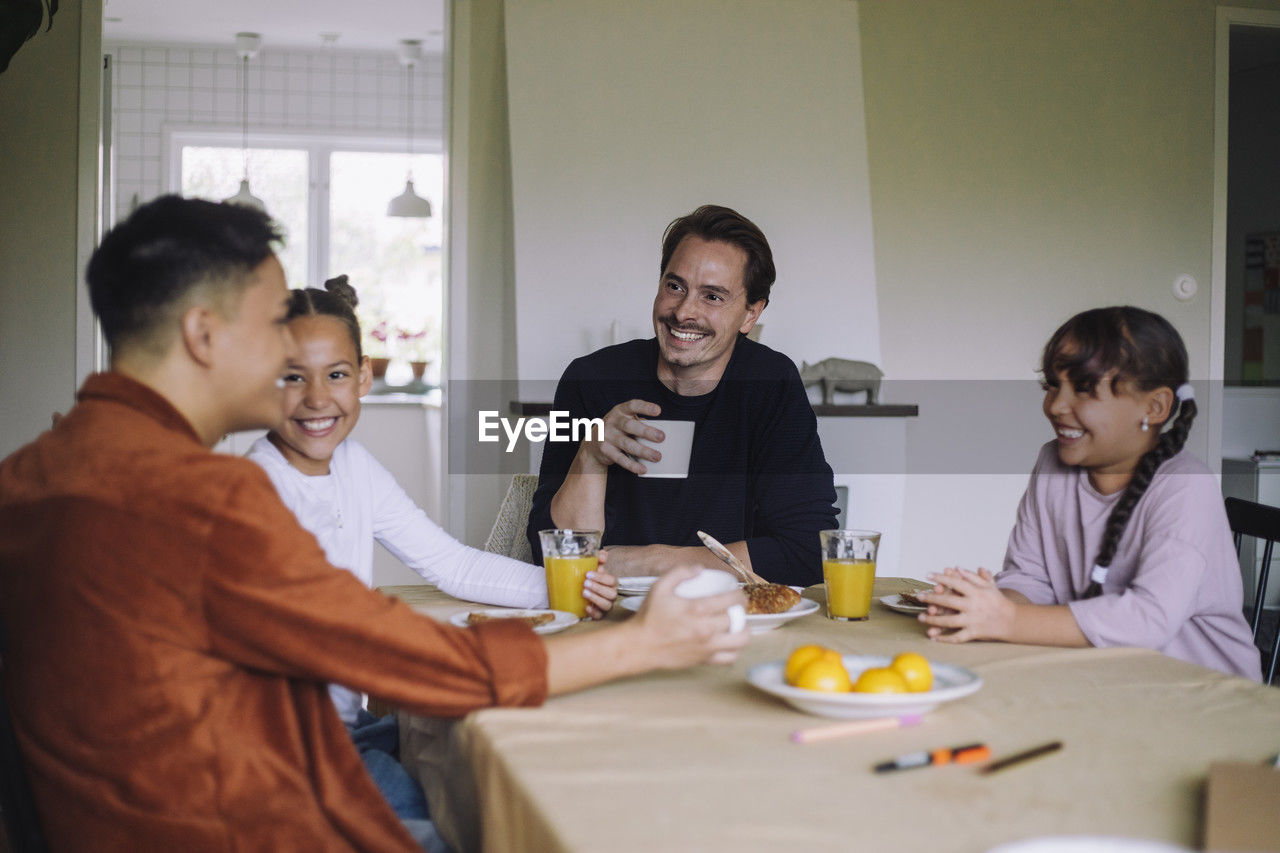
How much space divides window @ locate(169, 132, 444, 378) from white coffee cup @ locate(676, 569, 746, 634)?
570 centimetres

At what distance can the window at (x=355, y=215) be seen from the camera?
21.6 ft

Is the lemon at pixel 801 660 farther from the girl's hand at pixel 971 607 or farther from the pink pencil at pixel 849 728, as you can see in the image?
the girl's hand at pixel 971 607

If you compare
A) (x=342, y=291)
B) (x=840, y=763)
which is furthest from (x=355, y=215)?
(x=840, y=763)

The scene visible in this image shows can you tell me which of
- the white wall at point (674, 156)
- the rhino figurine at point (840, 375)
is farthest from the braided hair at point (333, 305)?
the rhino figurine at point (840, 375)

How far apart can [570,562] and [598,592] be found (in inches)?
2.0

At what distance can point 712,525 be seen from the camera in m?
1.97

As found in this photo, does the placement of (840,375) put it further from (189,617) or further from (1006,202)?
(189,617)

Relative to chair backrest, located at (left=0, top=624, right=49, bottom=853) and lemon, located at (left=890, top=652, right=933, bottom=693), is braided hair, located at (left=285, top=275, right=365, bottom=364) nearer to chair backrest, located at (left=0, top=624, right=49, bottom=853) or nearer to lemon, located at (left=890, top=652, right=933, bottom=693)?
chair backrest, located at (left=0, top=624, right=49, bottom=853)

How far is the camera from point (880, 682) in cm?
96

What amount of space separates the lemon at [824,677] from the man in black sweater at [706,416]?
869mm

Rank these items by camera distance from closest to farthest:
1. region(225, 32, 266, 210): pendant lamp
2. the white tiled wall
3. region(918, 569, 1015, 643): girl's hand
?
region(918, 569, 1015, 643): girl's hand
region(225, 32, 266, 210): pendant lamp
the white tiled wall

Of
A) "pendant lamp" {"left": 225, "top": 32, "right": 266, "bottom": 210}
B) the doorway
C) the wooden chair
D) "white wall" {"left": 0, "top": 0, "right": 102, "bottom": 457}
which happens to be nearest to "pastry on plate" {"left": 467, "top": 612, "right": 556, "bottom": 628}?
the wooden chair

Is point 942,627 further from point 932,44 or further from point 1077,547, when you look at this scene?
point 932,44

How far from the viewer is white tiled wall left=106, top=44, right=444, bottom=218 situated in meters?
6.32
